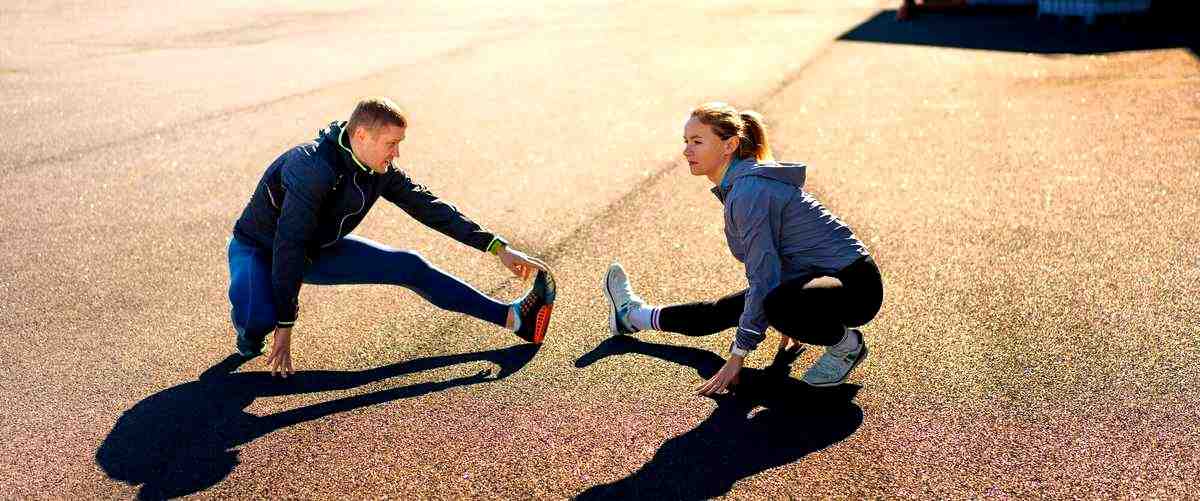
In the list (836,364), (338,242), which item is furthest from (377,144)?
(836,364)

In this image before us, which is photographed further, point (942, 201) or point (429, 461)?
point (942, 201)

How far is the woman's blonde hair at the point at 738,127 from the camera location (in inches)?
191

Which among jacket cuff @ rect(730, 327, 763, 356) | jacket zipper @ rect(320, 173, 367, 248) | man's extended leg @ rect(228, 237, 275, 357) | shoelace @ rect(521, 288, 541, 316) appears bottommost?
shoelace @ rect(521, 288, 541, 316)

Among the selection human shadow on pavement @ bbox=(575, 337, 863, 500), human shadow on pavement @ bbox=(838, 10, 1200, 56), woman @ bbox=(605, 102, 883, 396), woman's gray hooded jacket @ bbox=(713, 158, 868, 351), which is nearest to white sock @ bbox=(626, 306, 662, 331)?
human shadow on pavement @ bbox=(575, 337, 863, 500)

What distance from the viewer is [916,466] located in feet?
14.6

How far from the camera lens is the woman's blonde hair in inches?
191

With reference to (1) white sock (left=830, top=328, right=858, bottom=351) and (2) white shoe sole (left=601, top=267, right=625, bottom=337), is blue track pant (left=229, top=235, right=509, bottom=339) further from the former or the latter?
(1) white sock (left=830, top=328, right=858, bottom=351)

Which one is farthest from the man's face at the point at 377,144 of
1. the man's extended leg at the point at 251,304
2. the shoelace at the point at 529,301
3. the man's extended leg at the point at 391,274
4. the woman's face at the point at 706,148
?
the woman's face at the point at 706,148

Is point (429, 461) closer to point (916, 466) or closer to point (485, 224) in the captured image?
point (916, 466)

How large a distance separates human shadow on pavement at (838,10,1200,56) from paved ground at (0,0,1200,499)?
18.9 inches

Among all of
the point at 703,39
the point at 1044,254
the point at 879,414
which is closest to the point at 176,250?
the point at 879,414

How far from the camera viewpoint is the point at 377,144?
5.10 m

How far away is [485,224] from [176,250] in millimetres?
1921

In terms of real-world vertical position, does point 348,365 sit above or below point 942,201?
above
